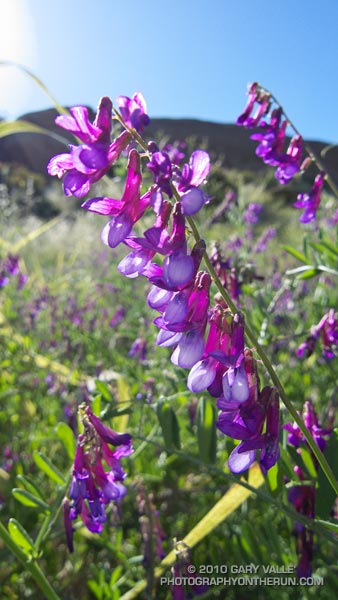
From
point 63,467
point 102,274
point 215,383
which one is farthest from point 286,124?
point 102,274

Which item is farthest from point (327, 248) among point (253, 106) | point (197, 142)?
point (197, 142)

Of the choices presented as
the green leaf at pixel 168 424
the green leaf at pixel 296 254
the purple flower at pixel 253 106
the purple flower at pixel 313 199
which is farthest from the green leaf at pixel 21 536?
the purple flower at pixel 253 106

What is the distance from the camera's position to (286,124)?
1.57 metres

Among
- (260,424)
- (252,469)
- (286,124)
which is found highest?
(286,124)

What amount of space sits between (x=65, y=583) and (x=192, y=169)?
1.37 metres

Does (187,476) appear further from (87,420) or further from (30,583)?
(87,420)

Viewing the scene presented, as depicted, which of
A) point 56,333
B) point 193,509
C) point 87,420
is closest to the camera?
point 87,420

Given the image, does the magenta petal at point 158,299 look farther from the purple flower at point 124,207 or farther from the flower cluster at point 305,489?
the flower cluster at point 305,489

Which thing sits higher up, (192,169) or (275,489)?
(192,169)

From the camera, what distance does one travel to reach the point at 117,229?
672mm

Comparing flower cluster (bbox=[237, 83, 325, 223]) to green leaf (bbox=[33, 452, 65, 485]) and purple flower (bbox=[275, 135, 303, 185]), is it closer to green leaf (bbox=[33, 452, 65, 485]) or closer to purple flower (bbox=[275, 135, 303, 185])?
purple flower (bbox=[275, 135, 303, 185])

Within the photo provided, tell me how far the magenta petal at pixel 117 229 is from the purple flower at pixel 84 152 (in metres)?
0.05

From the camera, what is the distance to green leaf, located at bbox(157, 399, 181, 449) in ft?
3.48

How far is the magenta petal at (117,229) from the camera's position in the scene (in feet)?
2.19
